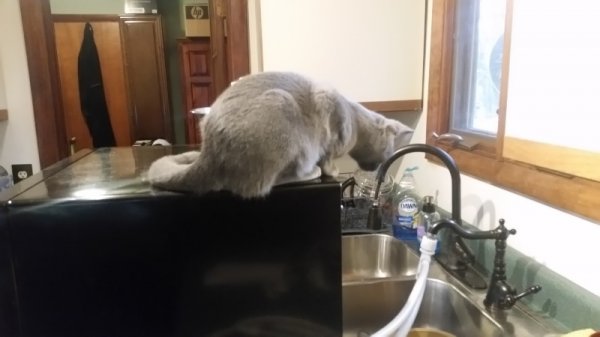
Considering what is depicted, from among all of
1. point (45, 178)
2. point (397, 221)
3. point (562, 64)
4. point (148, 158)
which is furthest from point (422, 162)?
point (45, 178)

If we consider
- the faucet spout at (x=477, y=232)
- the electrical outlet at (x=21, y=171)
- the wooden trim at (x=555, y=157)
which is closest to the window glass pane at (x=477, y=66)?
the wooden trim at (x=555, y=157)

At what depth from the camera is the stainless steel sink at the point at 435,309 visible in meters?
0.92

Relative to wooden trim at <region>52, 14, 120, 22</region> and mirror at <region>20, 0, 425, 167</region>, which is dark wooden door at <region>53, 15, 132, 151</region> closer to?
wooden trim at <region>52, 14, 120, 22</region>

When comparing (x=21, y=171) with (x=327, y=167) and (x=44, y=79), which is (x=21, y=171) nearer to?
(x=44, y=79)

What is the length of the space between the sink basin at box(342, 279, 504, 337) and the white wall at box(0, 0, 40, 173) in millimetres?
1318

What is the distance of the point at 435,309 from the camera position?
1110 millimetres

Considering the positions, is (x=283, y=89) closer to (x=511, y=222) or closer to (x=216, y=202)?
(x=216, y=202)

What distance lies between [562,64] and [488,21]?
0.47 metres

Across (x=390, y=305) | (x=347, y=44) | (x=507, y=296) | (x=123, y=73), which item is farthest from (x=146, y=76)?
(x=507, y=296)

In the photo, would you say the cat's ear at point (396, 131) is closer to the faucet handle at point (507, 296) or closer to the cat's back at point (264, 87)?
the cat's back at point (264, 87)

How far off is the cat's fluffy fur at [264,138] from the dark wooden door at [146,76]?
3796 millimetres

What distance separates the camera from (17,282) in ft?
1.92

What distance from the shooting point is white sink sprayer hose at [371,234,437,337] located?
2.66 ft

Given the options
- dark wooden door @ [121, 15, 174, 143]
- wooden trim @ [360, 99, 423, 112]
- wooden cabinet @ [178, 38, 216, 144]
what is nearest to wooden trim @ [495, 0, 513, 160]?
wooden trim @ [360, 99, 423, 112]
